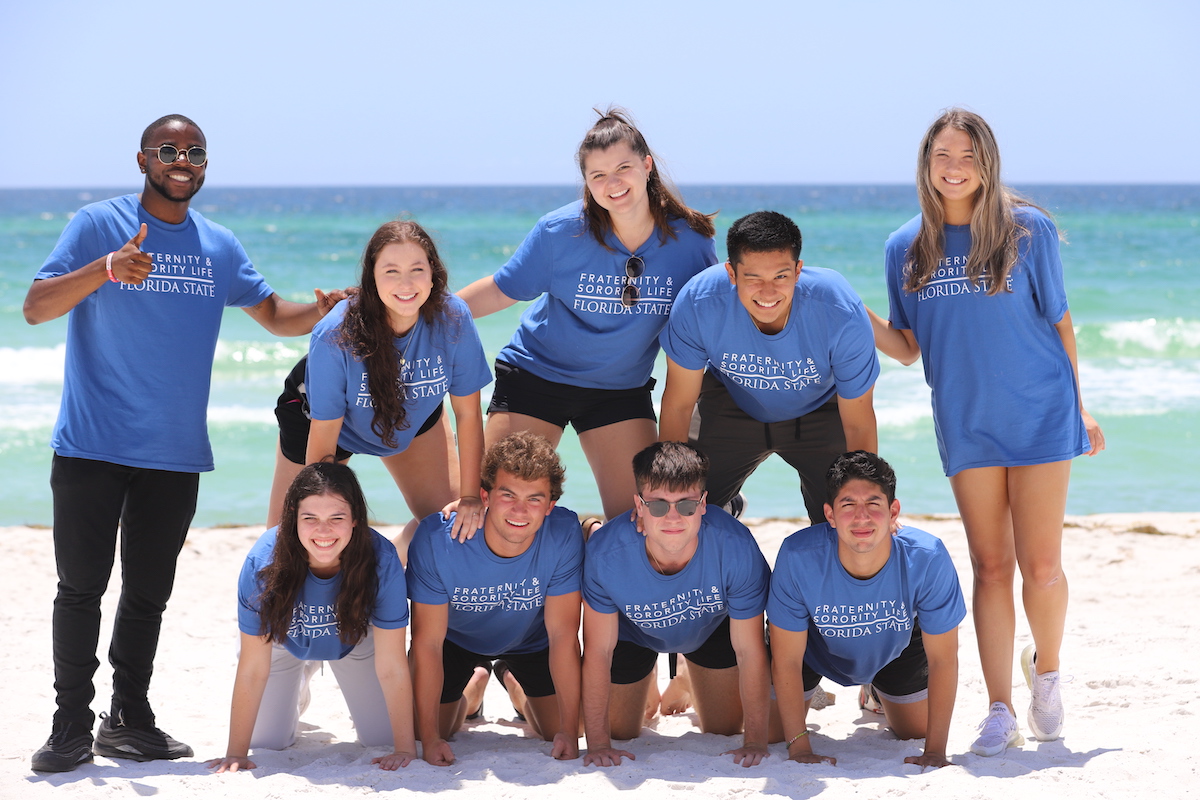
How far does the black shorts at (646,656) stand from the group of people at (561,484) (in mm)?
79

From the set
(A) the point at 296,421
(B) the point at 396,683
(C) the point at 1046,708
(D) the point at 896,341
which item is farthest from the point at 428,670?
(C) the point at 1046,708

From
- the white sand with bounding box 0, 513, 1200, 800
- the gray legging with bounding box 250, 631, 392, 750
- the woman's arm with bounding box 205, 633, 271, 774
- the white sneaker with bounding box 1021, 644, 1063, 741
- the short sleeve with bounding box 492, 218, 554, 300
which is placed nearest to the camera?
the white sand with bounding box 0, 513, 1200, 800

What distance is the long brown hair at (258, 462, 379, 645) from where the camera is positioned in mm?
3783

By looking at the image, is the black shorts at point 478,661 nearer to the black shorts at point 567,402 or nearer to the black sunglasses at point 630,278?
the black shorts at point 567,402

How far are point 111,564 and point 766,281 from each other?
2.71 m

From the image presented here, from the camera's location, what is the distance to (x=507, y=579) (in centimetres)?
397

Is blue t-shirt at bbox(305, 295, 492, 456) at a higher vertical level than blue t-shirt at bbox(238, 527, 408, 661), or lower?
higher

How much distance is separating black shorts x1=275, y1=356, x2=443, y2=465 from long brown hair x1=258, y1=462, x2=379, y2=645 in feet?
1.73

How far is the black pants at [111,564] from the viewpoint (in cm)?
378

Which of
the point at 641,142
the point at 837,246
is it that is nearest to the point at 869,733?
the point at 641,142

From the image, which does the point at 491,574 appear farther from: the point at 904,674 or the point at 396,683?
the point at 904,674

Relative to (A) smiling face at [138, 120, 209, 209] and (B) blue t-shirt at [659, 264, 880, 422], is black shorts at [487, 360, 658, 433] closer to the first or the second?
(B) blue t-shirt at [659, 264, 880, 422]

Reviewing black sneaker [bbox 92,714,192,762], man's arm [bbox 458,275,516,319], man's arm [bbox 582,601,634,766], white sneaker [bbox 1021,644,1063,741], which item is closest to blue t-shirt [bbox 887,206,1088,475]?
white sneaker [bbox 1021,644,1063,741]

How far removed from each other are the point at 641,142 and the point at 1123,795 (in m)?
2.90
